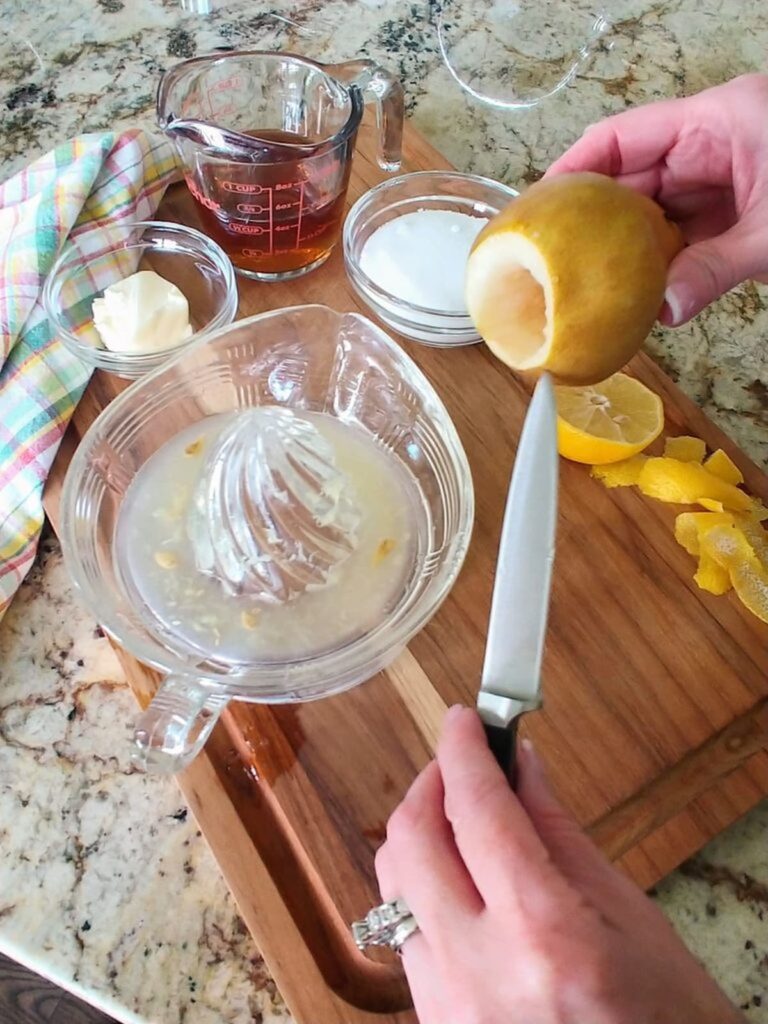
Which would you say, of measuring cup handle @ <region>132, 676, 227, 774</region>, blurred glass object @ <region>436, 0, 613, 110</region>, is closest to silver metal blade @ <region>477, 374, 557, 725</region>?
measuring cup handle @ <region>132, 676, 227, 774</region>

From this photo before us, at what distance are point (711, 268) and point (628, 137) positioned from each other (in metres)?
0.28

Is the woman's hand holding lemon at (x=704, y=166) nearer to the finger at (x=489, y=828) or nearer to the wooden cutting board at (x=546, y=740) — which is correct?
the wooden cutting board at (x=546, y=740)

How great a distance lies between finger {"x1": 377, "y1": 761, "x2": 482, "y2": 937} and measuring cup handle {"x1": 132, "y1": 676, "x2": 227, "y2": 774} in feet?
0.57

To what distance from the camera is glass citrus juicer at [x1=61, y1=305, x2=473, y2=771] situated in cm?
73

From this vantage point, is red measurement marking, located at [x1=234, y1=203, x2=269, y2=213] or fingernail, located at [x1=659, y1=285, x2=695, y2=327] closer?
fingernail, located at [x1=659, y1=285, x2=695, y2=327]

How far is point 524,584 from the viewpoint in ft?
2.02

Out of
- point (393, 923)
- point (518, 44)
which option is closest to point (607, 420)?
point (393, 923)

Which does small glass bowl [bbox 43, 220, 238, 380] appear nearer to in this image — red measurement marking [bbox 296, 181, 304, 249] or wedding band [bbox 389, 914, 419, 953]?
red measurement marking [bbox 296, 181, 304, 249]

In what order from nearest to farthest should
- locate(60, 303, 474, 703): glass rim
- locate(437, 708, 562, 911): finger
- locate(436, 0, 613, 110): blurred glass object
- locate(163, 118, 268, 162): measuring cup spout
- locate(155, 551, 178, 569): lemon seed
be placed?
locate(437, 708, 562, 911): finger
locate(60, 303, 474, 703): glass rim
locate(155, 551, 178, 569): lemon seed
locate(163, 118, 268, 162): measuring cup spout
locate(436, 0, 613, 110): blurred glass object

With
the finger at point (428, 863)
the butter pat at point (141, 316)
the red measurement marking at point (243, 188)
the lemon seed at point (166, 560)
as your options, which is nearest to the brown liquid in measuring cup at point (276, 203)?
the red measurement marking at point (243, 188)

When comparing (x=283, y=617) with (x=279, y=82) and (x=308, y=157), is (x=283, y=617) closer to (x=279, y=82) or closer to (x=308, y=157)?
(x=308, y=157)

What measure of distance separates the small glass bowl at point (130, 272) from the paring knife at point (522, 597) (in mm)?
412

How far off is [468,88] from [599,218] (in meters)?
0.71

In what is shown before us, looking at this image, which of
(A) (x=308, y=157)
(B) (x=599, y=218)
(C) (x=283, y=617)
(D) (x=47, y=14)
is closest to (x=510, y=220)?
(B) (x=599, y=218)
